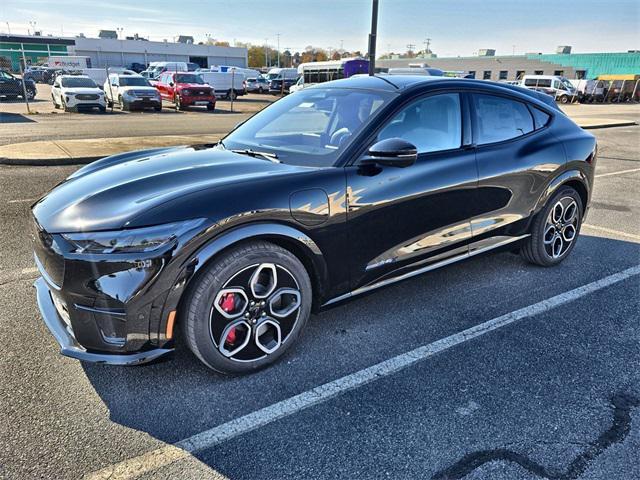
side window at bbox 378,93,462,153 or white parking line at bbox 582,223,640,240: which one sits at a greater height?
side window at bbox 378,93,462,153

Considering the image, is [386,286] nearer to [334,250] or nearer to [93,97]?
[334,250]

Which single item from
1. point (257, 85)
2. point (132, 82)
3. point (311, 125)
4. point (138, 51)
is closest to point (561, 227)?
point (311, 125)

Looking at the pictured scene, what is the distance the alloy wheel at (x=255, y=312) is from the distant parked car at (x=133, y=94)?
67.6 ft

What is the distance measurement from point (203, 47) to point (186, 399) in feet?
231

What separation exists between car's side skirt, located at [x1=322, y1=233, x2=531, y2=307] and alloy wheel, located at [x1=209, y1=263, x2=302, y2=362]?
337mm

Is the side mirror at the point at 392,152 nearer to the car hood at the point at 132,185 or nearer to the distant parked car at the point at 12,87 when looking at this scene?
the car hood at the point at 132,185

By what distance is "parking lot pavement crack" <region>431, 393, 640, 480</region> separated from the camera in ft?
7.04

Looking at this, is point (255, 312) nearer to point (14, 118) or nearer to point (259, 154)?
point (259, 154)

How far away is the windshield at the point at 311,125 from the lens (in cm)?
322

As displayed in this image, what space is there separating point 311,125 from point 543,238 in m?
2.37

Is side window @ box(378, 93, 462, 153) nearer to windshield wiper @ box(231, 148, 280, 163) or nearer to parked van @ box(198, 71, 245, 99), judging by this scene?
windshield wiper @ box(231, 148, 280, 163)

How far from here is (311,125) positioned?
3.67 m

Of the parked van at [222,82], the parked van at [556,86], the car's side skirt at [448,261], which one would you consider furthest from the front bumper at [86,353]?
the parked van at [556,86]

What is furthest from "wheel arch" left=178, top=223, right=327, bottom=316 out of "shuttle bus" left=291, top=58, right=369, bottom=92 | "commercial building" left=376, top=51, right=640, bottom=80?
"commercial building" left=376, top=51, right=640, bottom=80
